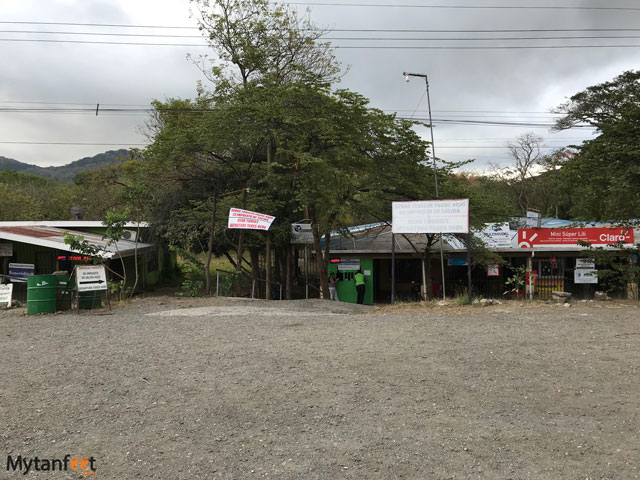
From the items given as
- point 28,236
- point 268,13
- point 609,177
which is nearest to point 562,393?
point 609,177

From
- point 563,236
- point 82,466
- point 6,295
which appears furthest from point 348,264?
point 82,466

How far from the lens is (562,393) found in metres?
5.75

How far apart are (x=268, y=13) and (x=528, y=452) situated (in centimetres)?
2185

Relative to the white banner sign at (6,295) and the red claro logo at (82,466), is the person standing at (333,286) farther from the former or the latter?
the red claro logo at (82,466)

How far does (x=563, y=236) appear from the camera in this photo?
2156 centimetres

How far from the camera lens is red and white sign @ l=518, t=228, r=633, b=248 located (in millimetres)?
20281

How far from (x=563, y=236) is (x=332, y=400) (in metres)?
18.9

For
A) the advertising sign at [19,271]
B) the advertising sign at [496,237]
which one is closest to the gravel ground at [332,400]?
the advertising sign at [19,271]

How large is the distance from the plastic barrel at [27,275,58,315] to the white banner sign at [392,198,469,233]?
8792 mm

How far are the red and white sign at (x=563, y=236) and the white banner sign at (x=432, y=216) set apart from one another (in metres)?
9.89

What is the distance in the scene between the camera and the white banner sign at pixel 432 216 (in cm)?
1325

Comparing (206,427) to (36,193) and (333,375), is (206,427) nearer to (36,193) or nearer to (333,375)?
(333,375)

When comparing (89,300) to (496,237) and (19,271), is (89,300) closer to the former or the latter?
(19,271)

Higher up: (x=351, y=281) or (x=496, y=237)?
(x=496, y=237)
